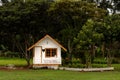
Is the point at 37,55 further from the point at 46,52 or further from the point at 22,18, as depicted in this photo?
the point at 22,18

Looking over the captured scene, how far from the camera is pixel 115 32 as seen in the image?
112 feet

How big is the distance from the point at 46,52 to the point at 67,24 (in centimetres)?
490

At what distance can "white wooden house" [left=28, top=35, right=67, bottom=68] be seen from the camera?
36875 mm

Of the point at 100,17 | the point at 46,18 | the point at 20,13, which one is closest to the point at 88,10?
the point at 100,17

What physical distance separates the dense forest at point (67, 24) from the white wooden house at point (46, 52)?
1.99 metres

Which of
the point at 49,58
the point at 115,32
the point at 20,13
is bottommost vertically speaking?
the point at 49,58

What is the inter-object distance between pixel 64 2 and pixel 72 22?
10.4ft

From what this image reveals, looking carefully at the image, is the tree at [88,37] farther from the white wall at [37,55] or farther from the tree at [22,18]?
the tree at [22,18]

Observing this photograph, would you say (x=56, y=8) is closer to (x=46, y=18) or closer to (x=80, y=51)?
(x=46, y=18)

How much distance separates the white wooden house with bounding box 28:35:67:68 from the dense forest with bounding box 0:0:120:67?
1993 millimetres

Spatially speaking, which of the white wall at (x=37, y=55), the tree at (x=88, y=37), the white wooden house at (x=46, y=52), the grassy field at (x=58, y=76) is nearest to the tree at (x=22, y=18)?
the white wooden house at (x=46, y=52)

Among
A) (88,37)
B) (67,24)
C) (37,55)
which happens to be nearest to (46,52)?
(37,55)

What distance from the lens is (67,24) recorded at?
4038 cm

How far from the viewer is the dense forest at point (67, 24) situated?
3431 centimetres
